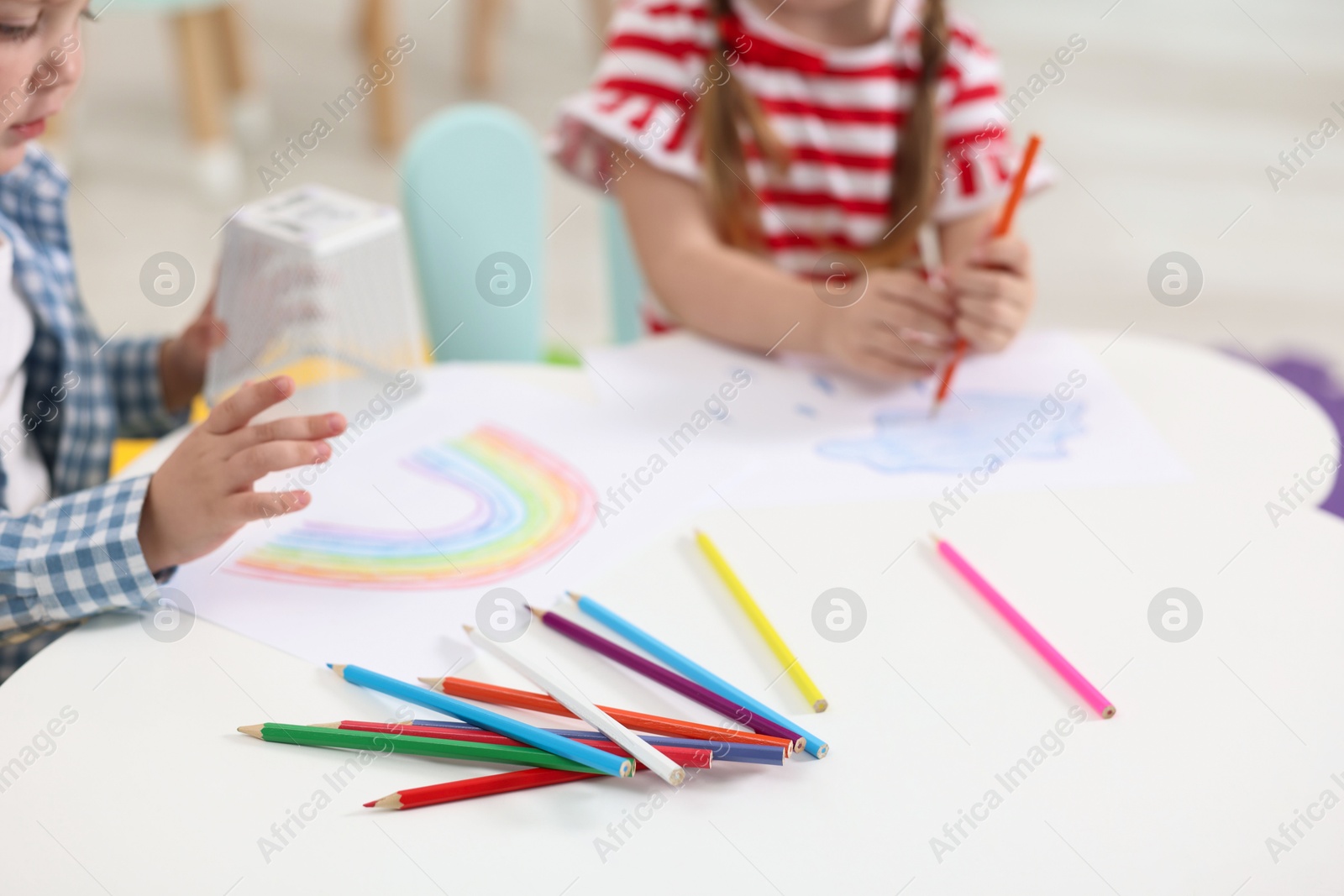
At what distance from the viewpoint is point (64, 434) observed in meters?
0.77

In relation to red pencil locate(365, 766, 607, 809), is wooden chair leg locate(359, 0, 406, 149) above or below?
below

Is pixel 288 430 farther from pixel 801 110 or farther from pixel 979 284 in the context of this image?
pixel 801 110

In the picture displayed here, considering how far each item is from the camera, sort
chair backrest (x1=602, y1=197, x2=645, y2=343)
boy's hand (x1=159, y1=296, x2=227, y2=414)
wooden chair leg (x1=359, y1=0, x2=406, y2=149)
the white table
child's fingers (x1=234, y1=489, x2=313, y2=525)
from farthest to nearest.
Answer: wooden chair leg (x1=359, y1=0, x2=406, y2=149) < chair backrest (x1=602, y1=197, x2=645, y2=343) < boy's hand (x1=159, y1=296, x2=227, y2=414) < child's fingers (x1=234, y1=489, x2=313, y2=525) < the white table

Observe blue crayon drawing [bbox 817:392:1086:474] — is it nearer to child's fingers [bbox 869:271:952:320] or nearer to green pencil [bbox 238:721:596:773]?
child's fingers [bbox 869:271:952:320]

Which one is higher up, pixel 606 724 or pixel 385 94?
pixel 606 724

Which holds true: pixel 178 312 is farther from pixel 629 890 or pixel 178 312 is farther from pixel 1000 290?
pixel 629 890

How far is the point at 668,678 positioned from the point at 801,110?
1.98 feet

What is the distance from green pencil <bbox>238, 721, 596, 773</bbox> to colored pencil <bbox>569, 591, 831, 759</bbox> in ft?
0.25

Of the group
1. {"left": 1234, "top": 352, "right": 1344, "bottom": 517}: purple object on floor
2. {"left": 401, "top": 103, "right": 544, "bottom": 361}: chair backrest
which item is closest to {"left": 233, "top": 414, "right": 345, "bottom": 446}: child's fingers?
{"left": 401, "top": 103, "right": 544, "bottom": 361}: chair backrest

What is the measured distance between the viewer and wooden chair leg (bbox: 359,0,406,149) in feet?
8.45

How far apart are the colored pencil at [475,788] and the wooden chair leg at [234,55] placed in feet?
8.52

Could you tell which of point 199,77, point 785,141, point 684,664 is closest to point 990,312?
point 785,141

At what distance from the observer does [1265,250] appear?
237cm

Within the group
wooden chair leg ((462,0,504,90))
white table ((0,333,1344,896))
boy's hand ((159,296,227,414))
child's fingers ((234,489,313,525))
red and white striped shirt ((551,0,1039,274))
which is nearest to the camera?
white table ((0,333,1344,896))
